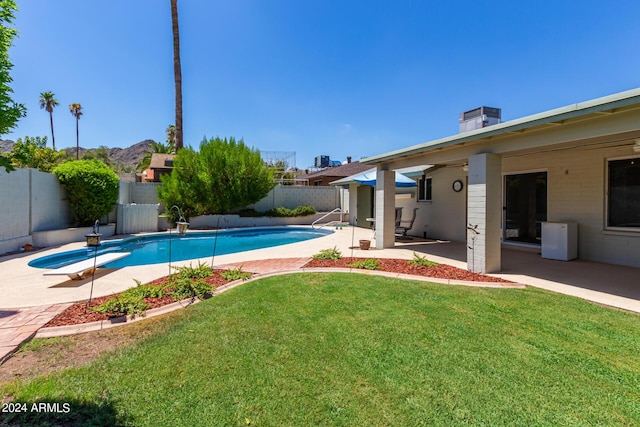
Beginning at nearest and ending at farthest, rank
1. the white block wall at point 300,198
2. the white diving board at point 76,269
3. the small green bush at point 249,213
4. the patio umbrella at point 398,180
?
1. the white diving board at point 76,269
2. the patio umbrella at point 398,180
3. the small green bush at point 249,213
4. the white block wall at point 300,198

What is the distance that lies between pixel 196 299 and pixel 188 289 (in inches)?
15.3

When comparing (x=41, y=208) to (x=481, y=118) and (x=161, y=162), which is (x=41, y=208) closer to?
(x=481, y=118)

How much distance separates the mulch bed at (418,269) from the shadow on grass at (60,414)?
5695mm

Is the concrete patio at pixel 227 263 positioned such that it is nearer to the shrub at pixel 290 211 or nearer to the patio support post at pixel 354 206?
the patio support post at pixel 354 206

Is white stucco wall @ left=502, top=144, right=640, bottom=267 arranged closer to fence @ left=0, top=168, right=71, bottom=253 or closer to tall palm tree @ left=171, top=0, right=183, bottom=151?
fence @ left=0, top=168, right=71, bottom=253

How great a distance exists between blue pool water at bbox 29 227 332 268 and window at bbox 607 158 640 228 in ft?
36.6

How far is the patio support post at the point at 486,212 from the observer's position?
737 centimetres

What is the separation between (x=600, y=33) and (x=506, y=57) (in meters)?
3.73

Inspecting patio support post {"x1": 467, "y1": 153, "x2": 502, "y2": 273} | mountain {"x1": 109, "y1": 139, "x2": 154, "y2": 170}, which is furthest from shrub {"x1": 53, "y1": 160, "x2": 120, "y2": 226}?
mountain {"x1": 109, "y1": 139, "x2": 154, "y2": 170}

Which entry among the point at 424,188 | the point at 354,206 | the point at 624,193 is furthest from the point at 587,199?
the point at 354,206

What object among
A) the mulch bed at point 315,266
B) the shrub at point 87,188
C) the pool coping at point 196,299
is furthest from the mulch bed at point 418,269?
the shrub at point 87,188

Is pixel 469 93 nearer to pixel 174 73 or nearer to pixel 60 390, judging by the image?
pixel 174 73

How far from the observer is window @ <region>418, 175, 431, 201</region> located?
14.7 meters

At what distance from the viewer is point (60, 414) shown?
99.6 inches
